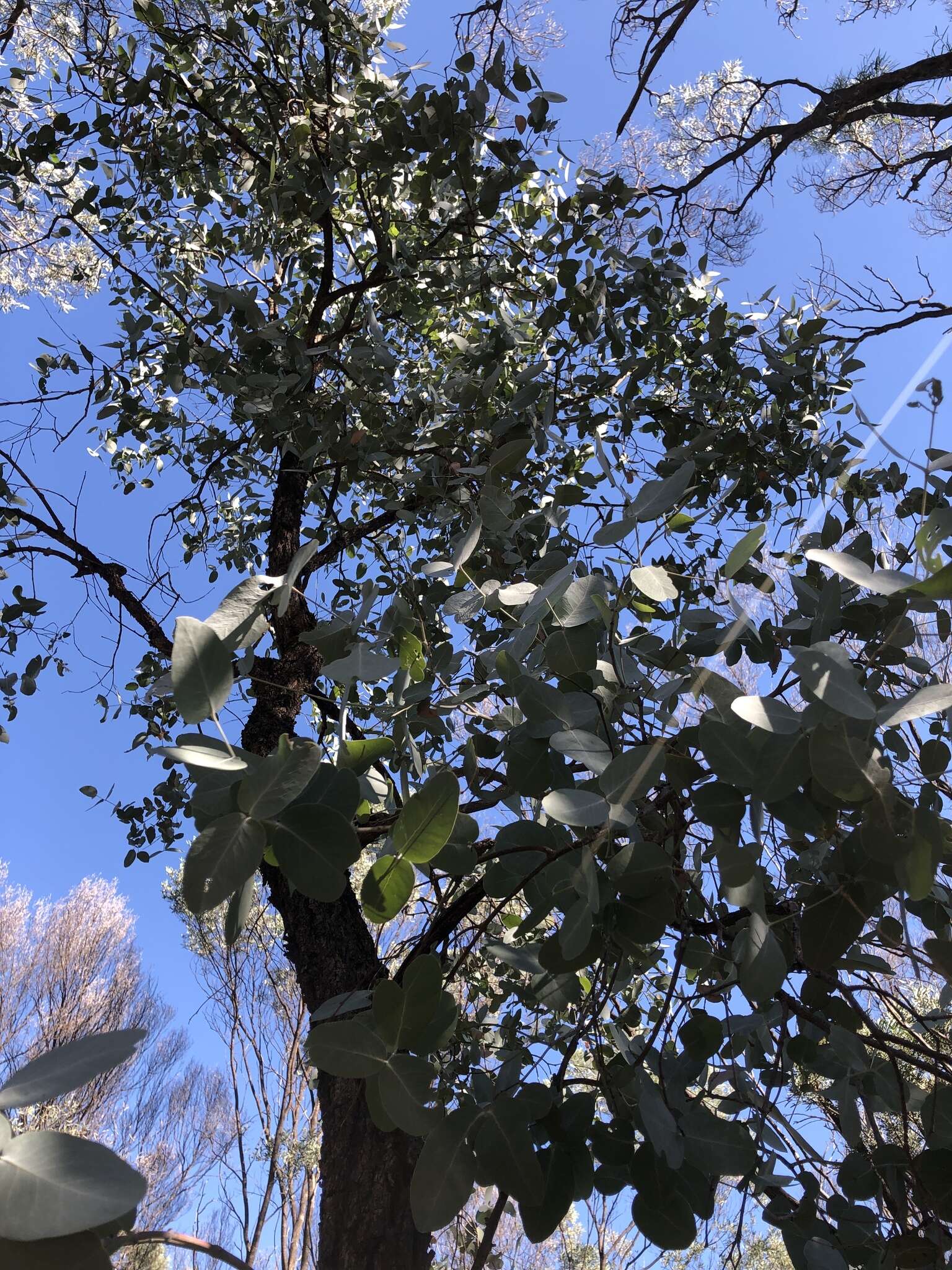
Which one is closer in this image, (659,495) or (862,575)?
(862,575)

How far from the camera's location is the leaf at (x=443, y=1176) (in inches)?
23.1

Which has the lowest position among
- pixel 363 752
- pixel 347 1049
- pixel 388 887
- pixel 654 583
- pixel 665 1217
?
pixel 665 1217

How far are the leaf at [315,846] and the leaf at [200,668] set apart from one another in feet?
0.28

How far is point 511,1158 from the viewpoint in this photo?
609 mm

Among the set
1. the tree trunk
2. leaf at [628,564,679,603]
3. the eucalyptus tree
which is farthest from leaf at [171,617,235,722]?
the tree trunk

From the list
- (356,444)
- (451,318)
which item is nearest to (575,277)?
(356,444)

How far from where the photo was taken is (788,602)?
5.95 feet

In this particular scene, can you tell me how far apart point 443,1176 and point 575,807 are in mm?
282

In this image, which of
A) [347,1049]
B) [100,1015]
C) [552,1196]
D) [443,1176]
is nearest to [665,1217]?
[552,1196]

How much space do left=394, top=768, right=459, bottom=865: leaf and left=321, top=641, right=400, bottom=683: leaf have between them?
A: 0.34ft

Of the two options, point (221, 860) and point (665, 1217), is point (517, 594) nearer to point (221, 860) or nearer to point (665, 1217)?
point (221, 860)

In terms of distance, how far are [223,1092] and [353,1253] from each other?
32.0ft

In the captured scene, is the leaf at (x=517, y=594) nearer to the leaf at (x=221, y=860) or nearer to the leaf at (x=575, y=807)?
the leaf at (x=575, y=807)

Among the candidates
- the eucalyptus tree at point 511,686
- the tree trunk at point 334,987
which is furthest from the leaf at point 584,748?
the tree trunk at point 334,987
